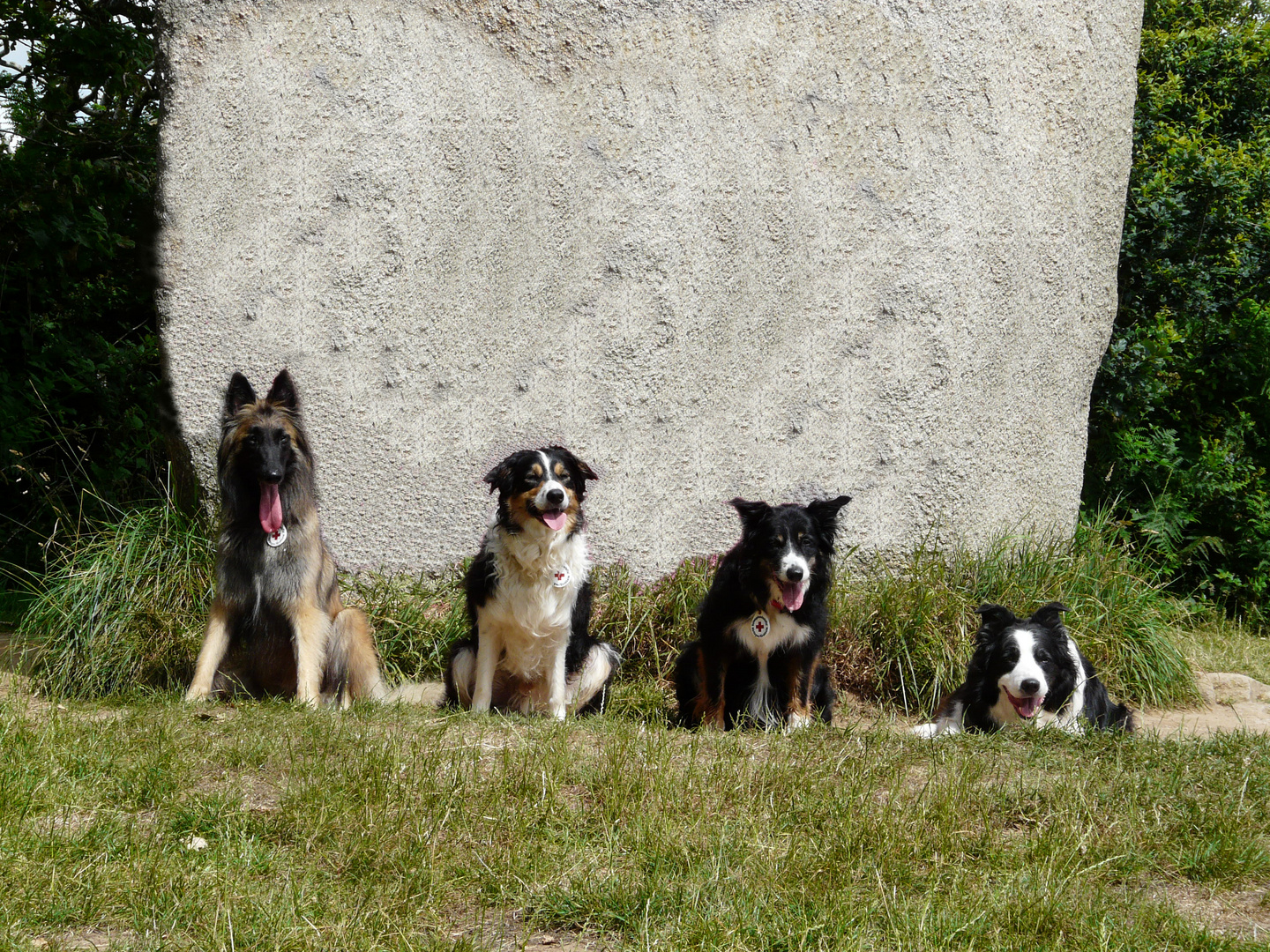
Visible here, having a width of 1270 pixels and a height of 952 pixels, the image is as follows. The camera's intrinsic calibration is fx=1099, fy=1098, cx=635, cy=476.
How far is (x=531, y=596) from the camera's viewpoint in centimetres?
566

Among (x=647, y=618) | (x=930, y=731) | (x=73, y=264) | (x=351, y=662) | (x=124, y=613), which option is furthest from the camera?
(x=73, y=264)

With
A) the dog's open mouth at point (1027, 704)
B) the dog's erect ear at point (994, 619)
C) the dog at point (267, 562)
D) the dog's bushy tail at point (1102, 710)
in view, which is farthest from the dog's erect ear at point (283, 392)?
the dog's bushy tail at point (1102, 710)

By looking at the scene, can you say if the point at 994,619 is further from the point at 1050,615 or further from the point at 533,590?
the point at 533,590

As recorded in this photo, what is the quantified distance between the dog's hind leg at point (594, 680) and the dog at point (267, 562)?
1107mm

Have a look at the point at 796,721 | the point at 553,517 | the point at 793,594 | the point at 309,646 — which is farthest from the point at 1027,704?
the point at 309,646

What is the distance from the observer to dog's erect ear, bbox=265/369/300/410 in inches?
225

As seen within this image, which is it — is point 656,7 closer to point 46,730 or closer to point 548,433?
point 548,433

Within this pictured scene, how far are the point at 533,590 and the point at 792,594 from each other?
1323 mm

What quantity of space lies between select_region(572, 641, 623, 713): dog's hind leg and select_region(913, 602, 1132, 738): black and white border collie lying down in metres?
1.66

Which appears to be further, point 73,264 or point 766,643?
point 73,264

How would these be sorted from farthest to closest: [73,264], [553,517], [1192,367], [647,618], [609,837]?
1. [1192,367]
2. [73,264]
3. [647,618]
4. [553,517]
5. [609,837]

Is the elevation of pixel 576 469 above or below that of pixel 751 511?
above

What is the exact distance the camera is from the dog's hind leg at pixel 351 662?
5.86 metres

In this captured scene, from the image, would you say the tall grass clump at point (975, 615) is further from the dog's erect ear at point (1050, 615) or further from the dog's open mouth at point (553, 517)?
the dog's open mouth at point (553, 517)
